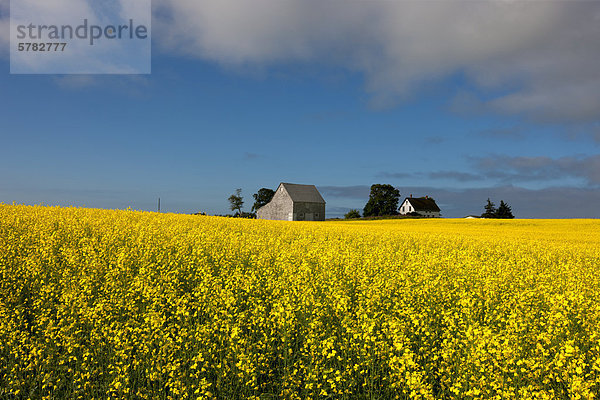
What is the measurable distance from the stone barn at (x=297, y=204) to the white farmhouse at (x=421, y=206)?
117 ft

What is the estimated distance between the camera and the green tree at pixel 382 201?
76.6 m

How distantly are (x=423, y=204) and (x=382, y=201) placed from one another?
67.3 feet

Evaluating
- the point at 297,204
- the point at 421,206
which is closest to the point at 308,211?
the point at 297,204

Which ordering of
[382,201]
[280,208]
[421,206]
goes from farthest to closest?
[421,206]
[382,201]
[280,208]

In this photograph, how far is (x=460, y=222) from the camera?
45250mm

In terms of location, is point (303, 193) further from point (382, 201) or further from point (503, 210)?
point (503, 210)

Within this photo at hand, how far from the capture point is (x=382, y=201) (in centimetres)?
7719

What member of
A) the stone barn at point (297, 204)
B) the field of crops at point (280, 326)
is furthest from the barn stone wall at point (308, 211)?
the field of crops at point (280, 326)

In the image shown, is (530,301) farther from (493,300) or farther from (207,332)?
(207,332)

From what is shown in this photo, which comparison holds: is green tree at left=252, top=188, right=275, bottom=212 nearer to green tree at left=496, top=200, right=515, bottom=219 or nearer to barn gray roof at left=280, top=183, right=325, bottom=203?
barn gray roof at left=280, top=183, right=325, bottom=203

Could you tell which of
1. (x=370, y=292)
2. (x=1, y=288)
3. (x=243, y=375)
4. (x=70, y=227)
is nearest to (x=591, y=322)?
(x=370, y=292)

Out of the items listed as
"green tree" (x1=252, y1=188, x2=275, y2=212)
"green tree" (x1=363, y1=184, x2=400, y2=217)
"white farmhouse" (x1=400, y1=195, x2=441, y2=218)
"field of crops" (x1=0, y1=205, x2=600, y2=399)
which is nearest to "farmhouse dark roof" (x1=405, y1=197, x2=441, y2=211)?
"white farmhouse" (x1=400, y1=195, x2=441, y2=218)

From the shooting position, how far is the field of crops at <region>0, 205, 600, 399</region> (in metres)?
4.09

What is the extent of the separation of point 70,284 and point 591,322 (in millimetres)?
8949
